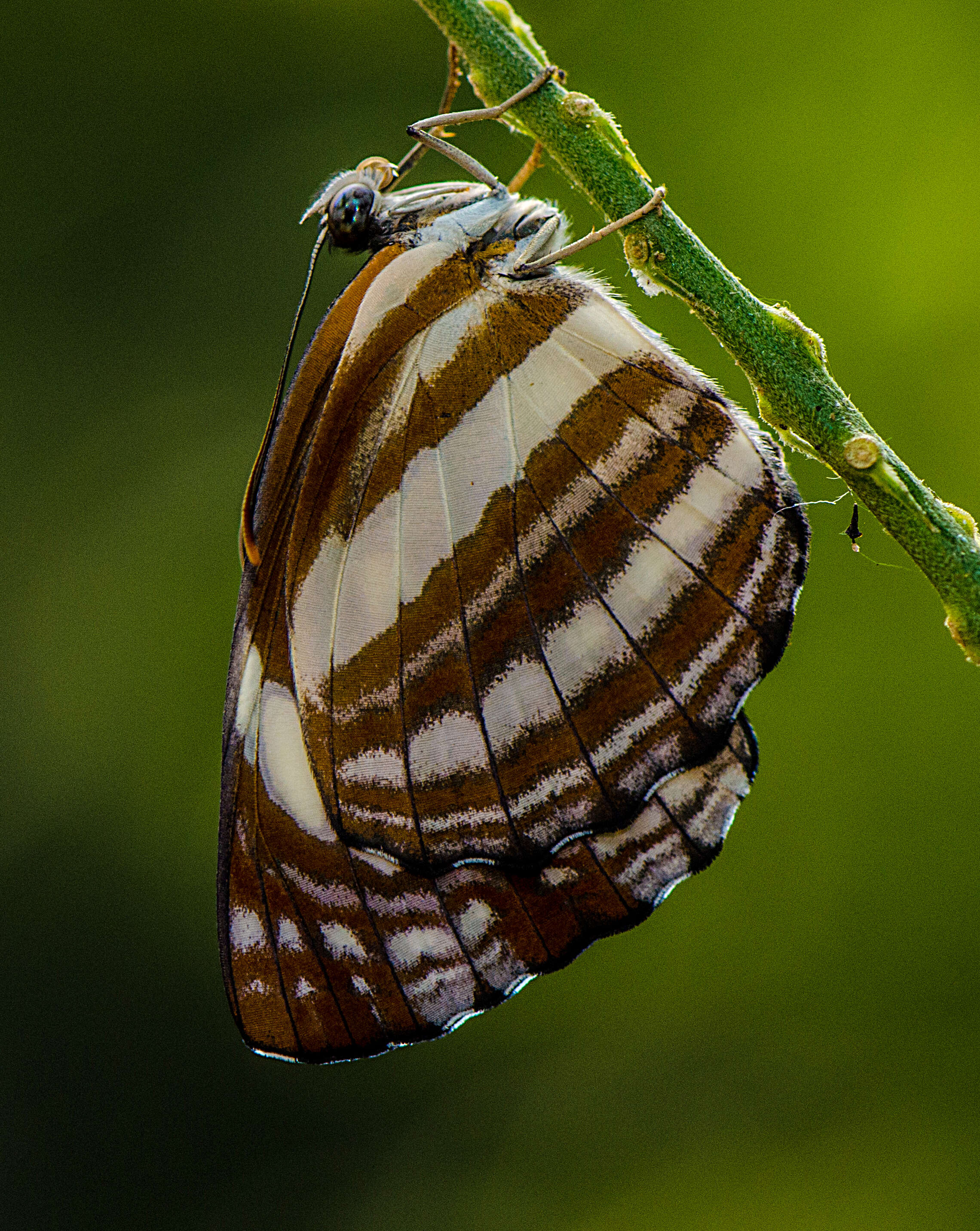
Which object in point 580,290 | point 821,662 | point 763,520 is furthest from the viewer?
point 821,662

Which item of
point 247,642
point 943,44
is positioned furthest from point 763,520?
point 943,44

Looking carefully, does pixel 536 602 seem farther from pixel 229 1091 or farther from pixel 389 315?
pixel 229 1091

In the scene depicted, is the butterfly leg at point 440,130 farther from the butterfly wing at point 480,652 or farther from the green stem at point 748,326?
the green stem at point 748,326

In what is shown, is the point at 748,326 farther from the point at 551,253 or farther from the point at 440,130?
the point at 440,130

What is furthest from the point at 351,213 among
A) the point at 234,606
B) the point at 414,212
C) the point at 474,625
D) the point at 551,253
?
the point at 234,606

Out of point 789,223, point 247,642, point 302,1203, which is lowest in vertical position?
point 302,1203

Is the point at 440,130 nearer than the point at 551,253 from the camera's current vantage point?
No

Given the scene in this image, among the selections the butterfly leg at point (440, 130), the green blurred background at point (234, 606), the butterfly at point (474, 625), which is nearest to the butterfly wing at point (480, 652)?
the butterfly at point (474, 625)
